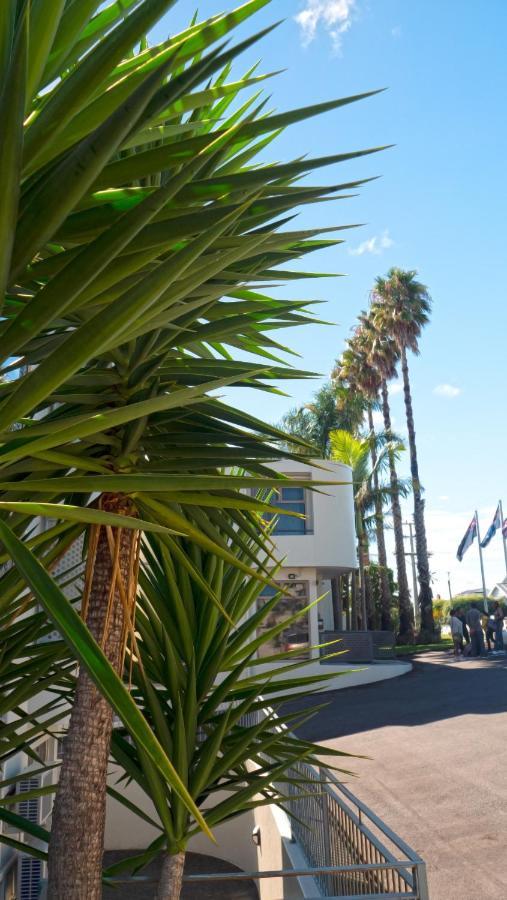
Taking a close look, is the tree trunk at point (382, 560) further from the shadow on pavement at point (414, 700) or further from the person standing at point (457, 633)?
the shadow on pavement at point (414, 700)

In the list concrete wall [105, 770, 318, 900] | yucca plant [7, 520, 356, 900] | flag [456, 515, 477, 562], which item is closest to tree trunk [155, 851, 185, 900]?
yucca plant [7, 520, 356, 900]

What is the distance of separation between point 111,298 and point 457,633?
2521cm

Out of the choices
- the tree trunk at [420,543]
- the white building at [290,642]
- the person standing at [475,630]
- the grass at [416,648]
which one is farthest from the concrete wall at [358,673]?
the tree trunk at [420,543]

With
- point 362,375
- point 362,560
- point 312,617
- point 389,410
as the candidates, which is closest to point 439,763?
point 312,617

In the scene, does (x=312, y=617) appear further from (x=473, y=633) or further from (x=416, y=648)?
(x=416, y=648)

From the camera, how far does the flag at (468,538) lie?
39938 mm

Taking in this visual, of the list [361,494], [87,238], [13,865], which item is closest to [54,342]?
[87,238]

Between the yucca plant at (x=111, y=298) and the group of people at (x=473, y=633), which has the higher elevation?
the yucca plant at (x=111, y=298)

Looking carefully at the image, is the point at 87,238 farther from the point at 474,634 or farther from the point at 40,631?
the point at 474,634

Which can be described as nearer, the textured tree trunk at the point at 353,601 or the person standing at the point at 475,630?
the person standing at the point at 475,630

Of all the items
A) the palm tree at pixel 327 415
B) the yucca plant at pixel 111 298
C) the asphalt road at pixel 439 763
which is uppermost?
the palm tree at pixel 327 415

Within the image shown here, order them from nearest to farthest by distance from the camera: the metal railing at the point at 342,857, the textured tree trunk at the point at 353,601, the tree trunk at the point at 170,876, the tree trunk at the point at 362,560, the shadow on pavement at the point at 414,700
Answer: the tree trunk at the point at 170,876
the metal railing at the point at 342,857
the shadow on pavement at the point at 414,700
the tree trunk at the point at 362,560
the textured tree trunk at the point at 353,601

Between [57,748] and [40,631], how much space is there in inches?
320

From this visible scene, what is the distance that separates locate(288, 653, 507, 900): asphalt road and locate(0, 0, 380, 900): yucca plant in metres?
1.08
